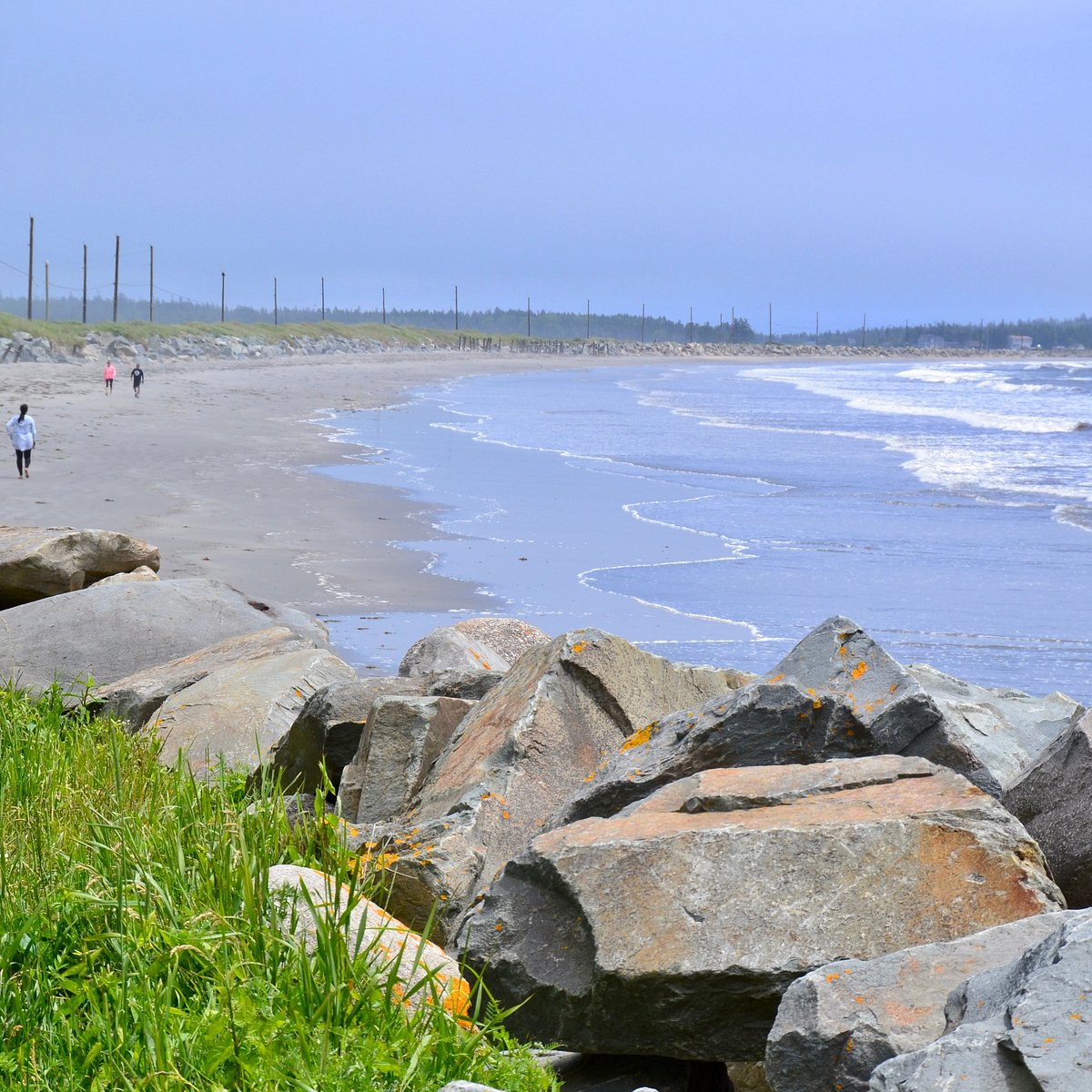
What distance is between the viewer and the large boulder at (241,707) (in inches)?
236

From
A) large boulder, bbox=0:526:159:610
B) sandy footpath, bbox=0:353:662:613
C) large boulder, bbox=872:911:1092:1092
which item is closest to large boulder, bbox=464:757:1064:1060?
large boulder, bbox=872:911:1092:1092

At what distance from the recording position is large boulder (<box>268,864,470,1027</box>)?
3.20 metres

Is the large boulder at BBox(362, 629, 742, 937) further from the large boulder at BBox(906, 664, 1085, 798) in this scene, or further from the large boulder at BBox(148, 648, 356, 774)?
the large boulder at BBox(148, 648, 356, 774)

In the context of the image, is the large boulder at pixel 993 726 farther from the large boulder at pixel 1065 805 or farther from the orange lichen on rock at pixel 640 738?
the orange lichen on rock at pixel 640 738

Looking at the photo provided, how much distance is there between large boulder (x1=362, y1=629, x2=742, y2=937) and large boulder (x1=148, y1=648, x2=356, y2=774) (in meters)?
1.44

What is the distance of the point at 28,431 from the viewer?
18.4 metres

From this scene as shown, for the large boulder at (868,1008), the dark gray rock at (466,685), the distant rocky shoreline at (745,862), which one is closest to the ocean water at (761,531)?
the dark gray rock at (466,685)

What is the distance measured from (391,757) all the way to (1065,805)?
Answer: 2.44 meters

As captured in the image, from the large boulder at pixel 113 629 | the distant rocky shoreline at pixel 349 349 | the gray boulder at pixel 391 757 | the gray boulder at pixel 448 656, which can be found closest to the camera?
the gray boulder at pixel 391 757

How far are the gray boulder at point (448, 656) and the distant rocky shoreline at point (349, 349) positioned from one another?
51.1 m

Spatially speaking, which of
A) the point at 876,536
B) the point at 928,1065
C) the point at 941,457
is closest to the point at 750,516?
the point at 876,536

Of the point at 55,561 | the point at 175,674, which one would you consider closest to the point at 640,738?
the point at 175,674

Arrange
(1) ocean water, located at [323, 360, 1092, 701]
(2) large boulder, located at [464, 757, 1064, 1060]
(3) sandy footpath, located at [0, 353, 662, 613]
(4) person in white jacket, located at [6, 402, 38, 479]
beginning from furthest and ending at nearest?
(4) person in white jacket, located at [6, 402, 38, 479] < (3) sandy footpath, located at [0, 353, 662, 613] < (1) ocean water, located at [323, 360, 1092, 701] < (2) large boulder, located at [464, 757, 1064, 1060]

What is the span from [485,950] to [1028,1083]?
1.58m
